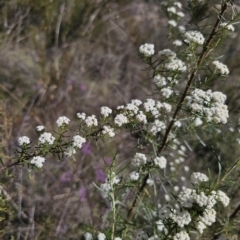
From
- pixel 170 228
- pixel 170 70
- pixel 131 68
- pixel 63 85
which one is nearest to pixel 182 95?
pixel 170 70

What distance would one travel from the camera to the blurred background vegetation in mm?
3486

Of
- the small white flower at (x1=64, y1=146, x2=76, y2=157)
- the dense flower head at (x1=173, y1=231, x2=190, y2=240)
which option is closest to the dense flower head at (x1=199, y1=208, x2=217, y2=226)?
the dense flower head at (x1=173, y1=231, x2=190, y2=240)

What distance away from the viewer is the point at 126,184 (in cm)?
239

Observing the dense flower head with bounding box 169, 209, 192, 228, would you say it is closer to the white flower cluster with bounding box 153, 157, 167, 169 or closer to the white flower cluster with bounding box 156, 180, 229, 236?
the white flower cluster with bounding box 156, 180, 229, 236

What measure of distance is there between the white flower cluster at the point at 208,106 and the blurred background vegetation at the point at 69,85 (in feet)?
3.16

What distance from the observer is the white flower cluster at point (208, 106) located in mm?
2229

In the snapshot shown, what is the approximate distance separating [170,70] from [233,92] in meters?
2.14

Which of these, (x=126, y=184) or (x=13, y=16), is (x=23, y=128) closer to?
(x=13, y=16)

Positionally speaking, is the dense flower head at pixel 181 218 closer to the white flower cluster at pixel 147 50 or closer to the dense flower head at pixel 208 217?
the dense flower head at pixel 208 217

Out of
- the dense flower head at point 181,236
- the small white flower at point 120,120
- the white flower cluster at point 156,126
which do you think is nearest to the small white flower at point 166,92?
the white flower cluster at point 156,126

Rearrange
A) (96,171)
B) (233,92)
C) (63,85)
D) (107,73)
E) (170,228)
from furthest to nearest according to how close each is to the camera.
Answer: (107,73), (63,85), (233,92), (96,171), (170,228)

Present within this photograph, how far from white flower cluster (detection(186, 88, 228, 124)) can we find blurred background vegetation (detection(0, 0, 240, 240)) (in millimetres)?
963

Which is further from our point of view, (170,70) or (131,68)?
(131,68)

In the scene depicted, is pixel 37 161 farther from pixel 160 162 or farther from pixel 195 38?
pixel 195 38
